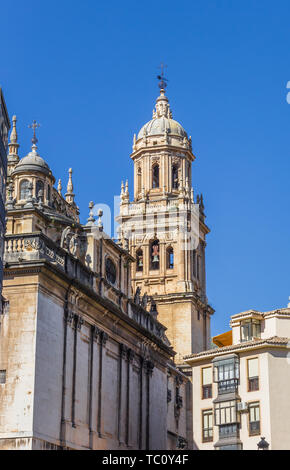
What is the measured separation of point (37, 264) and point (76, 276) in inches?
220

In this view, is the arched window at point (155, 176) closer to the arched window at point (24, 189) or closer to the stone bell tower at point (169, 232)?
the stone bell tower at point (169, 232)

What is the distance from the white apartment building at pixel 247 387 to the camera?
52.1 meters

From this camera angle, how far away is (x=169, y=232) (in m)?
89.7

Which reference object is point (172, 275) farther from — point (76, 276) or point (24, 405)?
point (24, 405)

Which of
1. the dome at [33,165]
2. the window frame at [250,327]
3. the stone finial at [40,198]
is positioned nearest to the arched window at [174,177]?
the dome at [33,165]

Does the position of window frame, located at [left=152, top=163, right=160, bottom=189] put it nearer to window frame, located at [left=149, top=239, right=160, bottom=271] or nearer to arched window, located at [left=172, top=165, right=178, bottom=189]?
arched window, located at [left=172, top=165, right=178, bottom=189]

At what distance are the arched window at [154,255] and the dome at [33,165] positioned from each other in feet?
95.5

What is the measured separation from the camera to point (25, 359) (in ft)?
148

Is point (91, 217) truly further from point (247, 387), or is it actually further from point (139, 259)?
point (139, 259)

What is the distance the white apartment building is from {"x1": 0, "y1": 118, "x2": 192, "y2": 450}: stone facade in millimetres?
4920

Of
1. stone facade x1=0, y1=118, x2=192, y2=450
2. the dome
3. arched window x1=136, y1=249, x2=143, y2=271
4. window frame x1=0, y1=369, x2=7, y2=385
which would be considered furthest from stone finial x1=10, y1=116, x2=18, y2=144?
window frame x1=0, y1=369, x2=7, y2=385

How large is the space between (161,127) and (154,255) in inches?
518

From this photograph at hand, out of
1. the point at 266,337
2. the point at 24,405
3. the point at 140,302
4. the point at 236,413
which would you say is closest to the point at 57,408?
the point at 24,405
